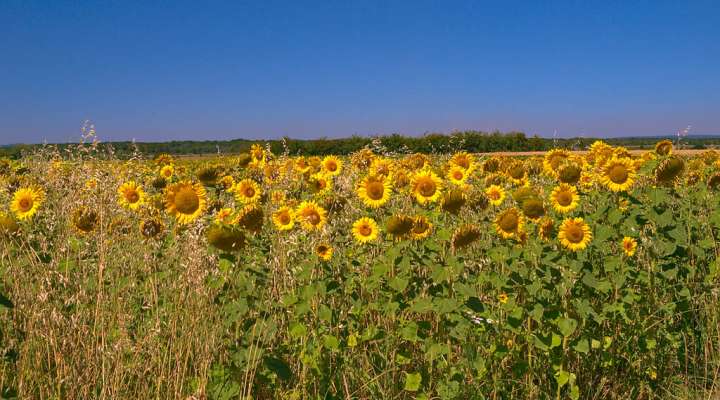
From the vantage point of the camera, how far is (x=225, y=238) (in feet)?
8.39

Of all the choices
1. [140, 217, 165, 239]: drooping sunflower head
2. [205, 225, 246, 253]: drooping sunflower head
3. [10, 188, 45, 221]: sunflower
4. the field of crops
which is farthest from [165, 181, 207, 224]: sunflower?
[10, 188, 45, 221]: sunflower

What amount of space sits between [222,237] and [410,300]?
3.51 feet

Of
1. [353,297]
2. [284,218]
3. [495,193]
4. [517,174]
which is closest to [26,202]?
[284,218]

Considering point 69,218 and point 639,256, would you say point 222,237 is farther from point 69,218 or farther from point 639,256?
point 639,256

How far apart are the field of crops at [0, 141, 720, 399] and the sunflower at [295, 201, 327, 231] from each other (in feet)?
0.03

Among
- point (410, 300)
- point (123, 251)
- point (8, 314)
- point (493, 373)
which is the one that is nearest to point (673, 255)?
point (493, 373)

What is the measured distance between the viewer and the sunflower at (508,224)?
3.30m

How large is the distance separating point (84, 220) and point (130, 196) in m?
0.76

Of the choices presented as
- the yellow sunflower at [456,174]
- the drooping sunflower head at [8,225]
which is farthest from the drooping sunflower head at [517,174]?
the drooping sunflower head at [8,225]

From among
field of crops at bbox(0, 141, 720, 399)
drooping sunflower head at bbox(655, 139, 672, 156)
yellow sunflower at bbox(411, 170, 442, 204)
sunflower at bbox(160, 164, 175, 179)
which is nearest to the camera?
field of crops at bbox(0, 141, 720, 399)

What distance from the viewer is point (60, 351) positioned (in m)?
2.70

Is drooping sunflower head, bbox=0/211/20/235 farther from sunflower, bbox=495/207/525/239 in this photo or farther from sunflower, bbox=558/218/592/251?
sunflower, bbox=558/218/592/251

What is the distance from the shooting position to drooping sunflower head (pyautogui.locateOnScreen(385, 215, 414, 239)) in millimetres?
2928

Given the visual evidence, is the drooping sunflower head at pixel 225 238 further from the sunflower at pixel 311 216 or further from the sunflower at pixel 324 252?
Result: the sunflower at pixel 311 216
